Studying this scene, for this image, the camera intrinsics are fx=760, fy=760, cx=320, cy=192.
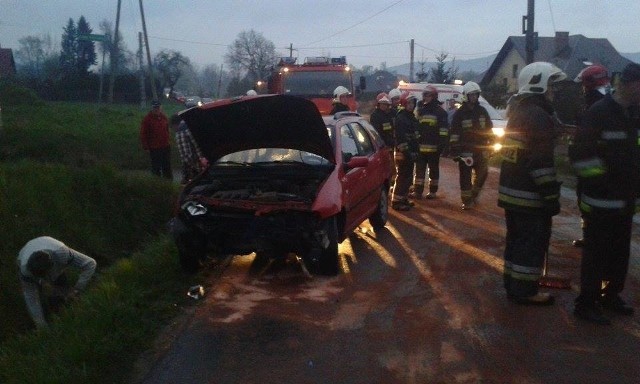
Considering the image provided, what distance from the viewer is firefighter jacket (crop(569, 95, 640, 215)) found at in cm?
556

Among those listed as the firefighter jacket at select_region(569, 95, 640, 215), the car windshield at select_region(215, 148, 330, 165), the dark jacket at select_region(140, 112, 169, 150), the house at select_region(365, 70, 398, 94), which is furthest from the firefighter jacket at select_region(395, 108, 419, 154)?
the house at select_region(365, 70, 398, 94)

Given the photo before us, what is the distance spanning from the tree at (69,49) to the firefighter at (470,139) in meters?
55.0

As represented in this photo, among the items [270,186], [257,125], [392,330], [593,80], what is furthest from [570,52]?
[392,330]

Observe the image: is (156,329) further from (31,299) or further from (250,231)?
(31,299)

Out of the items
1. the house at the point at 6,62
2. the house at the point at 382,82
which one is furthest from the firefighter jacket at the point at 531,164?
the house at the point at 6,62

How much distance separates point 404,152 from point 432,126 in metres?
0.91

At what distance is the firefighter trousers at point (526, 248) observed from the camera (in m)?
6.07

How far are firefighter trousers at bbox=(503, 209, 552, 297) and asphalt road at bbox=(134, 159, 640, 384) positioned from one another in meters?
0.21

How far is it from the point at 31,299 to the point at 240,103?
2.83 meters

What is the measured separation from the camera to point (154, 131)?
46.5 feet

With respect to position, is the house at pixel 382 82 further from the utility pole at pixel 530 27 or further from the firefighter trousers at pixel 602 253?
the firefighter trousers at pixel 602 253

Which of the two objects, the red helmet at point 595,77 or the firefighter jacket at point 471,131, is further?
the firefighter jacket at point 471,131

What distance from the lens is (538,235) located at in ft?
19.9

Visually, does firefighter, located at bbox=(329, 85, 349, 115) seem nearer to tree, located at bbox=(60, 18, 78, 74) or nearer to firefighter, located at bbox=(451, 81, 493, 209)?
firefighter, located at bbox=(451, 81, 493, 209)
